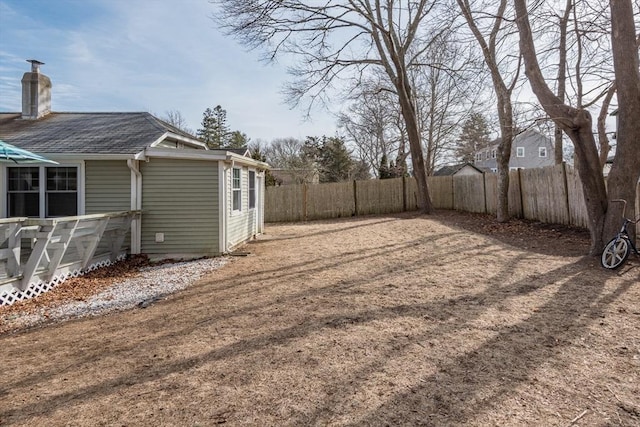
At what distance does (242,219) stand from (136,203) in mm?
2871

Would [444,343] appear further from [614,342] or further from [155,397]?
[155,397]

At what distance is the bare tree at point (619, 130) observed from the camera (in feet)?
20.4

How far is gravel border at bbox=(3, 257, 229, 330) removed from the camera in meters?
4.81

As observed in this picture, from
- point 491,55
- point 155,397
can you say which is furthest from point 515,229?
point 155,397

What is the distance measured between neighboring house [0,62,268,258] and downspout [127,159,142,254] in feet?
0.06

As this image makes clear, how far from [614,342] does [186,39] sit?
1085 centimetres

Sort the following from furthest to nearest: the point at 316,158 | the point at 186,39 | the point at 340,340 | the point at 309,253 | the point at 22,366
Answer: the point at 316,158
the point at 186,39
the point at 309,253
the point at 340,340
the point at 22,366

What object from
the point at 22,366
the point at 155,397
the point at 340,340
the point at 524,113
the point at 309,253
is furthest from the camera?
the point at 524,113

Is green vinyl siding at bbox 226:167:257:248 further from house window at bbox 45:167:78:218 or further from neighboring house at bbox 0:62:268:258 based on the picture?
house window at bbox 45:167:78:218

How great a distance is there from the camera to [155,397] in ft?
8.63

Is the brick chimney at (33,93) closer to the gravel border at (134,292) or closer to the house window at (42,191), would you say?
the house window at (42,191)

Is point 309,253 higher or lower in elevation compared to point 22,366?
higher

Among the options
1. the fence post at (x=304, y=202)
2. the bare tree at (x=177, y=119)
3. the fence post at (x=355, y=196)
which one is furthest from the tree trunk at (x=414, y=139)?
the bare tree at (x=177, y=119)

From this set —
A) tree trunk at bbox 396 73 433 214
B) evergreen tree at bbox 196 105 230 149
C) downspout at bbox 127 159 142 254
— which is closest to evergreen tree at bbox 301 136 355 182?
evergreen tree at bbox 196 105 230 149
